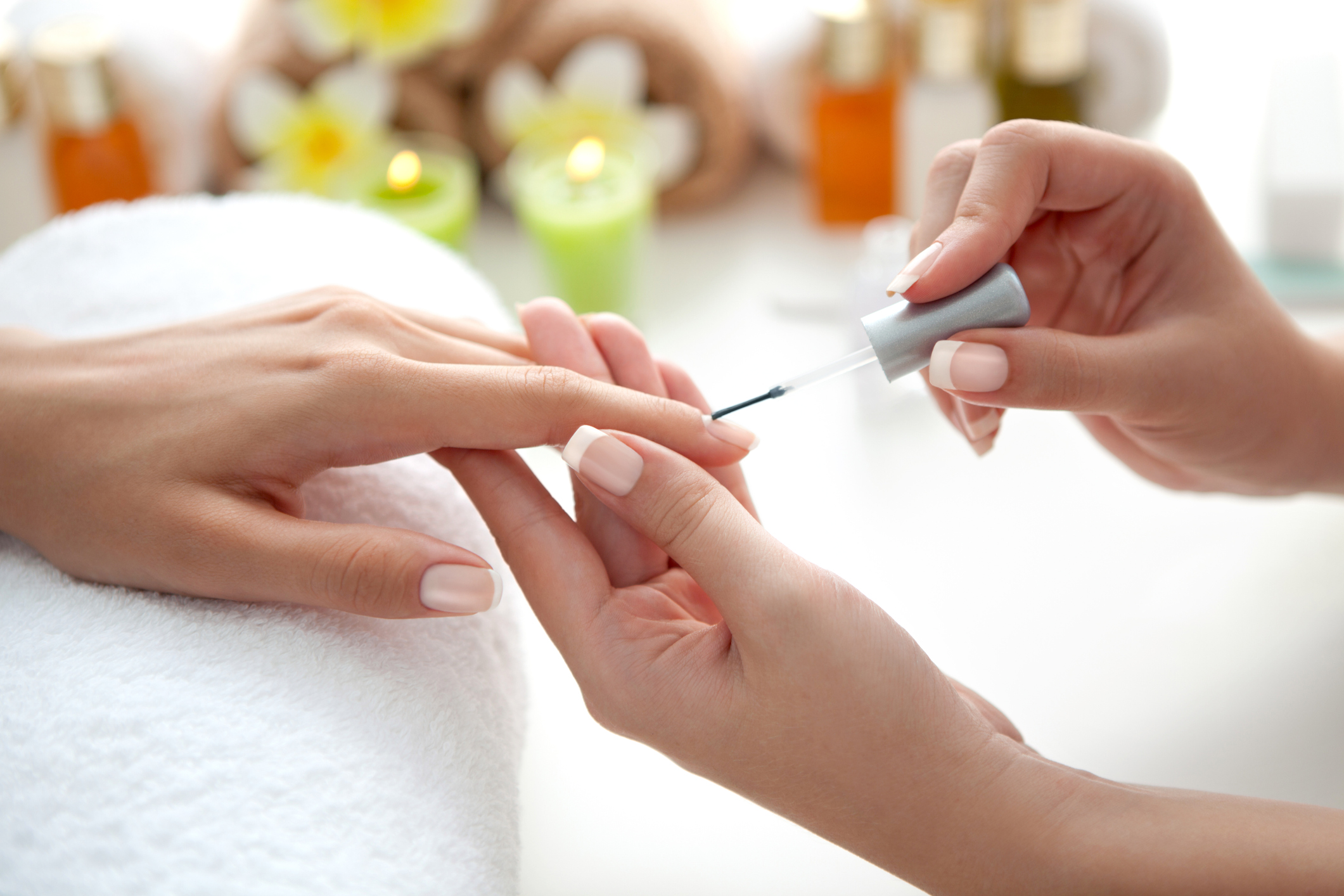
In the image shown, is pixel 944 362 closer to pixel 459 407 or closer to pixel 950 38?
pixel 459 407

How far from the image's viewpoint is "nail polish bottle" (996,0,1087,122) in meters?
1.08

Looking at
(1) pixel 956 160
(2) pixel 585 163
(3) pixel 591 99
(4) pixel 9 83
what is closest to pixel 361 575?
(1) pixel 956 160

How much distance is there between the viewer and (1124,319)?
32.2 inches

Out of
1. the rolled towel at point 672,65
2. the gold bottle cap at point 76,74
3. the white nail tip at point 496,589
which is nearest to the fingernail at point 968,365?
the white nail tip at point 496,589

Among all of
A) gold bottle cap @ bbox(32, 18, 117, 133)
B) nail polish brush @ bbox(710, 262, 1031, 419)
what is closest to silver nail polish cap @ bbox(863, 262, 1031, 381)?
nail polish brush @ bbox(710, 262, 1031, 419)

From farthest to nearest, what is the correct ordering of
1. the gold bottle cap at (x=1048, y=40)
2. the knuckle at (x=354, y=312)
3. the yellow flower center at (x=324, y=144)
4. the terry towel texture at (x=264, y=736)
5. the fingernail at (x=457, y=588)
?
1. the yellow flower center at (x=324, y=144)
2. the gold bottle cap at (x=1048, y=40)
3. the knuckle at (x=354, y=312)
4. the fingernail at (x=457, y=588)
5. the terry towel texture at (x=264, y=736)

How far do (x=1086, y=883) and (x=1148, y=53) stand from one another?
89cm

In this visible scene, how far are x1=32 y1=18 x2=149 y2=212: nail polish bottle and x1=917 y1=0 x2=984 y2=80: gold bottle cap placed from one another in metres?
0.77

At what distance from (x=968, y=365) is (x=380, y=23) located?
0.78 m

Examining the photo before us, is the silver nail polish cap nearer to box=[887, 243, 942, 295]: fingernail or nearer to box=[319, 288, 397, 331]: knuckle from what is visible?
box=[887, 243, 942, 295]: fingernail

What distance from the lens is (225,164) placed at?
1233 millimetres

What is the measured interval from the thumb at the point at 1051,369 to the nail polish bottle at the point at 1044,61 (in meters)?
0.47

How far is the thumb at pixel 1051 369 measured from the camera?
63cm

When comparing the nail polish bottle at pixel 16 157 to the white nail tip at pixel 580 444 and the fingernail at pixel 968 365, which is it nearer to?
the white nail tip at pixel 580 444
